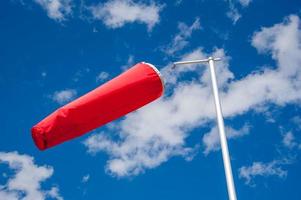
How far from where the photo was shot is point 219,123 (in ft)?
25.2

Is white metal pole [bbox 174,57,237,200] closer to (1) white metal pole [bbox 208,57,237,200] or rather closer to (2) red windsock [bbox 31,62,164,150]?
(1) white metal pole [bbox 208,57,237,200]

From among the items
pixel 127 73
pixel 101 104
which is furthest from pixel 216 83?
pixel 101 104

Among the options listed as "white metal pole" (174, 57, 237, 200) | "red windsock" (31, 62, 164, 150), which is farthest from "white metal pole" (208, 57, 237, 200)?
"red windsock" (31, 62, 164, 150)

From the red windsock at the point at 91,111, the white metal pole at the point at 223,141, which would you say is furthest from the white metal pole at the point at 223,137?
the red windsock at the point at 91,111

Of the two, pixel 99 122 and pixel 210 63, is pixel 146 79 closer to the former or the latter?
pixel 99 122

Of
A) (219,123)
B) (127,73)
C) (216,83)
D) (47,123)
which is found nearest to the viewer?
(47,123)

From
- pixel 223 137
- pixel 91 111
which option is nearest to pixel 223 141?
pixel 223 137

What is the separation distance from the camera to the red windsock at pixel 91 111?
6.52m

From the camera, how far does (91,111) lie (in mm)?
6574

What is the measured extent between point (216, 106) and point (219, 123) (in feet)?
1.31

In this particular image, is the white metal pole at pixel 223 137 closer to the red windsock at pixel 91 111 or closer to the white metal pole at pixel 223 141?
the white metal pole at pixel 223 141

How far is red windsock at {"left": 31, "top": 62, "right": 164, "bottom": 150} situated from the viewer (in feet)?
21.4

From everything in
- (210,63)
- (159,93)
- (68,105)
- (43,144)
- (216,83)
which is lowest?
(43,144)

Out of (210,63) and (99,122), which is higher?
(210,63)
